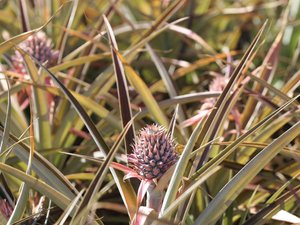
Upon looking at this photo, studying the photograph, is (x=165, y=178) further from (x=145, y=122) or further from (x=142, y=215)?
(x=145, y=122)

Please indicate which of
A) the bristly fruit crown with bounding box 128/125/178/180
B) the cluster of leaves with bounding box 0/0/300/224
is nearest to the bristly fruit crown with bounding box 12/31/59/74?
the cluster of leaves with bounding box 0/0/300/224

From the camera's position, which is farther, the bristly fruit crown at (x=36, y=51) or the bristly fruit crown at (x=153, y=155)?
the bristly fruit crown at (x=36, y=51)

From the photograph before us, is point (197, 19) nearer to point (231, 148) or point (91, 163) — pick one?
point (91, 163)

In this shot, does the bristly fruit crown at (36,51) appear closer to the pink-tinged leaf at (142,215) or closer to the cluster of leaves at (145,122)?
the cluster of leaves at (145,122)

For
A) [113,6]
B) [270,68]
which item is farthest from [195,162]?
[113,6]

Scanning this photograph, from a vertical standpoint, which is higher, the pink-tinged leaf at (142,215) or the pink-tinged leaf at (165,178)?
the pink-tinged leaf at (165,178)

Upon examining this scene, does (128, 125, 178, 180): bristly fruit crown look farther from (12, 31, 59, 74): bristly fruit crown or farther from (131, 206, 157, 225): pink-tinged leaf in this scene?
(12, 31, 59, 74): bristly fruit crown

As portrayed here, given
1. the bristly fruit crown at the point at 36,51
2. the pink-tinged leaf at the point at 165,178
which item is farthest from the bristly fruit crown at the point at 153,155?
the bristly fruit crown at the point at 36,51
